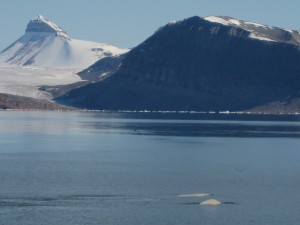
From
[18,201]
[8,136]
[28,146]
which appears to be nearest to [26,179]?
[18,201]

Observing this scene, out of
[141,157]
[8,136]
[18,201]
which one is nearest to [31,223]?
[18,201]

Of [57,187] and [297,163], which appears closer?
[57,187]

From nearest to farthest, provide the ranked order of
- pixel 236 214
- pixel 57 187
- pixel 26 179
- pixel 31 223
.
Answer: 1. pixel 31 223
2. pixel 236 214
3. pixel 57 187
4. pixel 26 179

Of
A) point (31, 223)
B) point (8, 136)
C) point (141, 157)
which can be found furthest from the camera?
point (8, 136)

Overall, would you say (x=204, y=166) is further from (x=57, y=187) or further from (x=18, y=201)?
(x=18, y=201)

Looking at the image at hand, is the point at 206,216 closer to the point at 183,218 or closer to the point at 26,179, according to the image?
the point at 183,218

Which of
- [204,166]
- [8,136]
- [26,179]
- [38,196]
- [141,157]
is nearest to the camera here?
[38,196]
